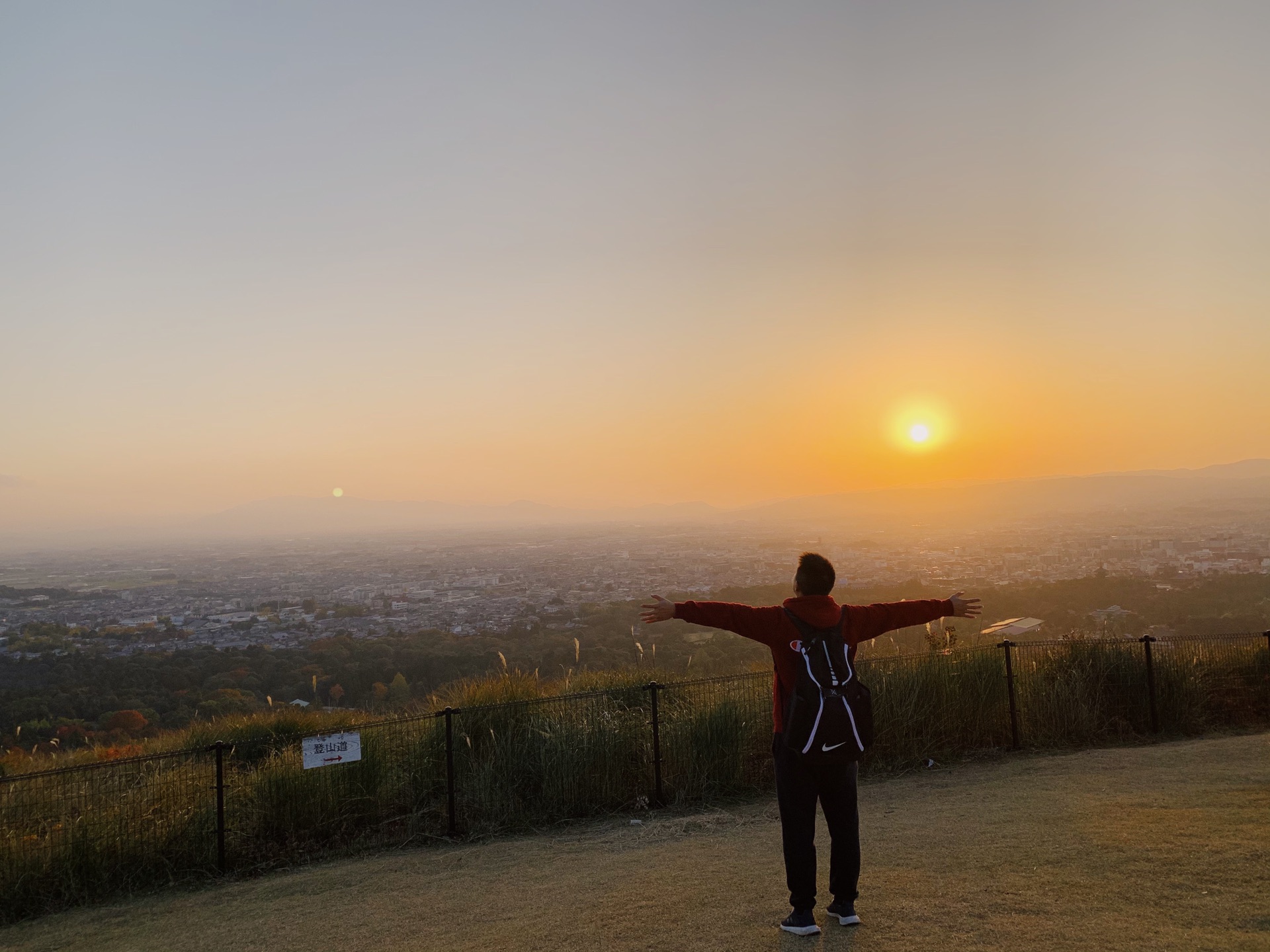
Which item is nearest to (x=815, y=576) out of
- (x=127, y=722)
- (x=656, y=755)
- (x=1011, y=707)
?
(x=656, y=755)

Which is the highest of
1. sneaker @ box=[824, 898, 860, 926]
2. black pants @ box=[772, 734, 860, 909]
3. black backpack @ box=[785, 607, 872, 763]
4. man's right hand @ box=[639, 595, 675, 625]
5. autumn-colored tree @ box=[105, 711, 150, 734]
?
man's right hand @ box=[639, 595, 675, 625]

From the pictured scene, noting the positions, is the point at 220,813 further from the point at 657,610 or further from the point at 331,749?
the point at 657,610

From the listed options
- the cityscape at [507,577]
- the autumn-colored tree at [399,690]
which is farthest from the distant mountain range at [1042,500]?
the autumn-colored tree at [399,690]

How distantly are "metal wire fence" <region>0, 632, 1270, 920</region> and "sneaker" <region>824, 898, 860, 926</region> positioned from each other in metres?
4.14

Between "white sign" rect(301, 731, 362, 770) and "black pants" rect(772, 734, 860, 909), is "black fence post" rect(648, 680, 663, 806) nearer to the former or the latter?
"white sign" rect(301, 731, 362, 770)

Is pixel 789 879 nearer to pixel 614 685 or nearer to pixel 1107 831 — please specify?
pixel 1107 831

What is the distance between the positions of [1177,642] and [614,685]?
7155 mm

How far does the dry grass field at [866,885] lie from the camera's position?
427cm

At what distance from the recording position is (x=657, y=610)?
473cm

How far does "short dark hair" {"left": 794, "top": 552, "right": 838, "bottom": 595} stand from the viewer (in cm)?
445

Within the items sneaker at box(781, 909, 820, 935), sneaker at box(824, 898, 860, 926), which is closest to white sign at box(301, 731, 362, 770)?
sneaker at box(781, 909, 820, 935)

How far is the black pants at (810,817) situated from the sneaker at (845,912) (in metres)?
0.03

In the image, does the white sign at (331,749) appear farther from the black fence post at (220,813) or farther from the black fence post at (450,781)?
the black fence post at (450,781)

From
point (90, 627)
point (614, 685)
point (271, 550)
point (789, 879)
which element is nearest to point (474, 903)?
point (789, 879)
